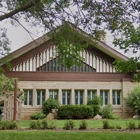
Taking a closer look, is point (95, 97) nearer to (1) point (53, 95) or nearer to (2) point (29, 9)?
(1) point (53, 95)

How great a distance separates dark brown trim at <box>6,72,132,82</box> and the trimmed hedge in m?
3.08

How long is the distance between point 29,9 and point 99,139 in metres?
4.91

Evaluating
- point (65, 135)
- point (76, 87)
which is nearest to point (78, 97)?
point (76, 87)

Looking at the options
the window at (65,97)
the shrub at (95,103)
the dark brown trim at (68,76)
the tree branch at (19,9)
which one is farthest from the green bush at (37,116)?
the tree branch at (19,9)

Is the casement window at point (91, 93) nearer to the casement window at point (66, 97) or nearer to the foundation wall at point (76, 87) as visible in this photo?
the foundation wall at point (76, 87)

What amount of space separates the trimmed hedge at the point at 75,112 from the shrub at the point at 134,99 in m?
3.36

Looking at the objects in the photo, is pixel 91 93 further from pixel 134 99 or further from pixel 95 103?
pixel 134 99

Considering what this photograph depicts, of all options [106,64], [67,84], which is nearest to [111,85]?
[106,64]

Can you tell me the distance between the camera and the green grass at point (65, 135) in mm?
10154

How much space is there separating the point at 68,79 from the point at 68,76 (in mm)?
237

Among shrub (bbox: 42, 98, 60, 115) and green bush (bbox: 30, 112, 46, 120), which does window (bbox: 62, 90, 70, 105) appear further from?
green bush (bbox: 30, 112, 46, 120)

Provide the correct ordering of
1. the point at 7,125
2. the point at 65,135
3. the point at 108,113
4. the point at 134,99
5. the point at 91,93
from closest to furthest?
the point at 65,135 → the point at 7,125 → the point at 108,113 → the point at 134,99 → the point at 91,93

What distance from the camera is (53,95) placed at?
951 inches

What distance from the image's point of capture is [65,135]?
1041 cm
